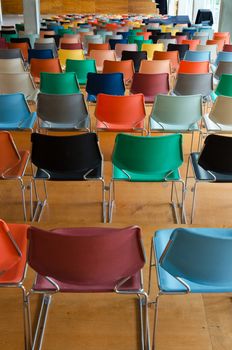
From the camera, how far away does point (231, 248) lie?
6.28 feet

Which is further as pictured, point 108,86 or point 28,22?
point 28,22

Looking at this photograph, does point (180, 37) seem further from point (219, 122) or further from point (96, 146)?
point (96, 146)

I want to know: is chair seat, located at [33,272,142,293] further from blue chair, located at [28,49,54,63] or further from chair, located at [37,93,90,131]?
blue chair, located at [28,49,54,63]

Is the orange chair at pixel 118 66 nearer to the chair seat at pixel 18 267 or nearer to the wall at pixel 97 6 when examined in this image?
the chair seat at pixel 18 267

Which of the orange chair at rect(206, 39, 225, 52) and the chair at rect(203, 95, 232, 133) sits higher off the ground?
the orange chair at rect(206, 39, 225, 52)

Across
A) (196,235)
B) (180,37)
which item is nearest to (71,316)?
(196,235)

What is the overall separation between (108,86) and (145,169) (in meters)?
2.51

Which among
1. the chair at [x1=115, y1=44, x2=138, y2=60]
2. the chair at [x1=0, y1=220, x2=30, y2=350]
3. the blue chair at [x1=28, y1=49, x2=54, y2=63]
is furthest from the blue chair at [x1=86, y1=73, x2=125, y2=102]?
the chair at [x1=0, y1=220, x2=30, y2=350]

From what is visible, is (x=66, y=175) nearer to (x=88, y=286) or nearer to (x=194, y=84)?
(x=88, y=286)

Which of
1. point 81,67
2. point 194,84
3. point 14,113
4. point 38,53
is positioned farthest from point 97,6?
point 14,113

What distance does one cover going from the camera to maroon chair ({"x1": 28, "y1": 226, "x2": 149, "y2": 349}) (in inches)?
76.0

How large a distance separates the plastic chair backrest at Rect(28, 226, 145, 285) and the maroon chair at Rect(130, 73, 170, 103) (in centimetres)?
371

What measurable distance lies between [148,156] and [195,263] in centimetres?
138

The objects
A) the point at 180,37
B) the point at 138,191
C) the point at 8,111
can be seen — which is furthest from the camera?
the point at 180,37
